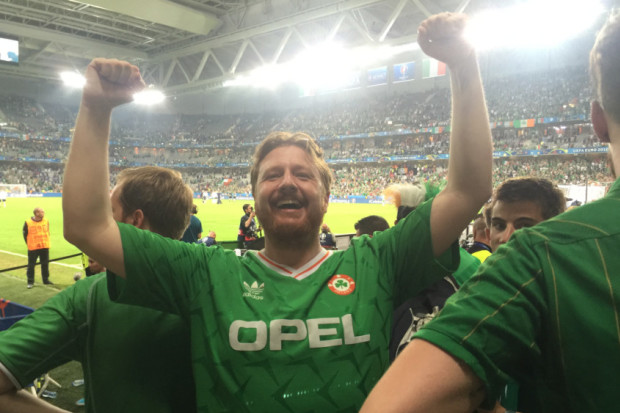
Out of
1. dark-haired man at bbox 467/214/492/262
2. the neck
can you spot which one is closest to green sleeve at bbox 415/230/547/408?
the neck

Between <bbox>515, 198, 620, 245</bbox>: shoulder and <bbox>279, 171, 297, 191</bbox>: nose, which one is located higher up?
<bbox>279, 171, 297, 191</bbox>: nose

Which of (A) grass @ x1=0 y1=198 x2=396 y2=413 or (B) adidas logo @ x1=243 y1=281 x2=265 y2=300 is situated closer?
(B) adidas logo @ x1=243 y1=281 x2=265 y2=300

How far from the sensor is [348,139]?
167 ft

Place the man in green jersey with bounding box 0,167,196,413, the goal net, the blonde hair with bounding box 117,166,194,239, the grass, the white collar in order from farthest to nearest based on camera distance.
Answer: the goal net → the grass → the blonde hair with bounding box 117,166,194,239 → the white collar → the man in green jersey with bounding box 0,167,196,413

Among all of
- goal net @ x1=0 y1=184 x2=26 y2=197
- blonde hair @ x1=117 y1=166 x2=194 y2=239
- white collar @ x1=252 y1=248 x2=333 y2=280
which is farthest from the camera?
goal net @ x1=0 y1=184 x2=26 y2=197

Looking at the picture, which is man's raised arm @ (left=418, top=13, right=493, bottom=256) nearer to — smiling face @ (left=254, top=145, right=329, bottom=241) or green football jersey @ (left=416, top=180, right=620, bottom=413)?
smiling face @ (left=254, top=145, right=329, bottom=241)

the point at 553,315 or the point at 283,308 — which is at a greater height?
the point at 553,315

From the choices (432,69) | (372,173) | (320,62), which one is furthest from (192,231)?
(372,173)

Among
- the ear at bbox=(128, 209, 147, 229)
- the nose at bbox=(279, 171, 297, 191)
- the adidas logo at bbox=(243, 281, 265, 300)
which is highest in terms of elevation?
the nose at bbox=(279, 171, 297, 191)

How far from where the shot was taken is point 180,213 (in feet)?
6.51

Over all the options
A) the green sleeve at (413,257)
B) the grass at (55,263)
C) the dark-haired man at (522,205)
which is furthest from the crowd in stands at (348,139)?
the green sleeve at (413,257)

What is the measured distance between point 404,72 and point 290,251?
3728 cm

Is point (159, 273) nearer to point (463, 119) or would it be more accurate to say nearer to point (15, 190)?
point (463, 119)

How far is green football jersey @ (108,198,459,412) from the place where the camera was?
1478mm
